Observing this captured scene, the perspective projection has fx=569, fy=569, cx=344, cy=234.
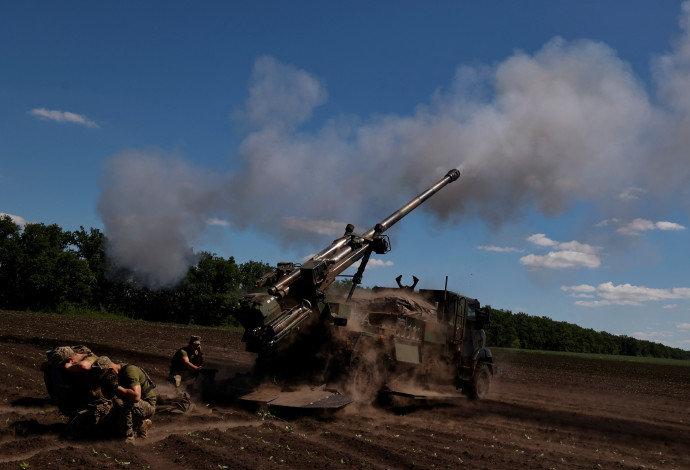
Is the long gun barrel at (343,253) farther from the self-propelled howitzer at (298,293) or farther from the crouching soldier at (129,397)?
the crouching soldier at (129,397)

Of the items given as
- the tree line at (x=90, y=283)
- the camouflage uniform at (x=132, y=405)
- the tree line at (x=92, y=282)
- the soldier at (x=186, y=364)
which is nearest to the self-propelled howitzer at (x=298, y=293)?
the soldier at (x=186, y=364)

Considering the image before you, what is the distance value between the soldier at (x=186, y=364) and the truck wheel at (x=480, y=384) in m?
8.13

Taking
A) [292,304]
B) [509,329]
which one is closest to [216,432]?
[292,304]

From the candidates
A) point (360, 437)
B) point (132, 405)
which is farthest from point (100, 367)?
point (360, 437)

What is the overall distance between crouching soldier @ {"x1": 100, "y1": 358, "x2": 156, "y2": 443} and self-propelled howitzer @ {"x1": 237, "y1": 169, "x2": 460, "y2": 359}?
3.04 meters

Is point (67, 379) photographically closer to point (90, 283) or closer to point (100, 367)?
point (100, 367)

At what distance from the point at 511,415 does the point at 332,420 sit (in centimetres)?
558

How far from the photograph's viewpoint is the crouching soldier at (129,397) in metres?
8.48

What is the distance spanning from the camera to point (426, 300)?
1644 cm

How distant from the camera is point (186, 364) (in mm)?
12180

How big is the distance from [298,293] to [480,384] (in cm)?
756

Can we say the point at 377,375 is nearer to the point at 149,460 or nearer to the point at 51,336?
the point at 149,460

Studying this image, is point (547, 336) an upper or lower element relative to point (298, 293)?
upper

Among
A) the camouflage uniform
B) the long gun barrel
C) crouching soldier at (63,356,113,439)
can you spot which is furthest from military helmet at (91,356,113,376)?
the long gun barrel
